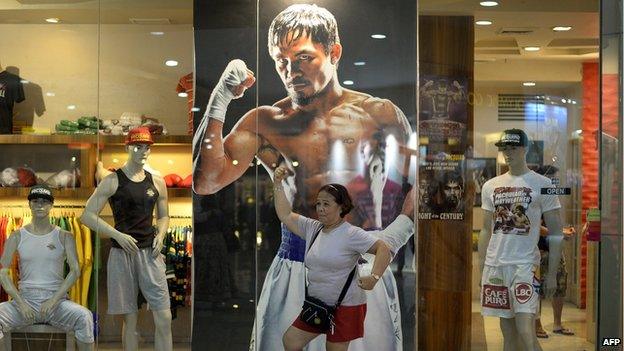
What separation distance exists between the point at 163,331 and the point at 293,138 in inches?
76.7

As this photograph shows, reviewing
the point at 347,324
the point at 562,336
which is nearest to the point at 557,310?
the point at 562,336

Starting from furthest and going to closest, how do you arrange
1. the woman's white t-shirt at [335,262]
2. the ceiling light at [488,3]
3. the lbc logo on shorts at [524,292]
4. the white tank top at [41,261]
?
the white tank top at [41,261] < the ceiling light at [488,3] < the lbc logo on shorts at [524,292] < the woman's white t-shirt at [335,262]

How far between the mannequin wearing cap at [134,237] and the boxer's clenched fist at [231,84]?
26.0 inches

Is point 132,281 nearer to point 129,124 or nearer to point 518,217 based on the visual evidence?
point 129,124

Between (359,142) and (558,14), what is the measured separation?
1895mm

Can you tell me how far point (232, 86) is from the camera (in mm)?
7844

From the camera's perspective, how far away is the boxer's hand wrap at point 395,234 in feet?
25.3

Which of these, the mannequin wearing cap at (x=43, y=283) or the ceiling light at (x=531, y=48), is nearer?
the ceiling light at (x=531, y=48)

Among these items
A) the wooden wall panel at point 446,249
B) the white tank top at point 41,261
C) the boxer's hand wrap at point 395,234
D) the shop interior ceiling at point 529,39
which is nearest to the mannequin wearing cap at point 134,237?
the white tank top at point 41,261

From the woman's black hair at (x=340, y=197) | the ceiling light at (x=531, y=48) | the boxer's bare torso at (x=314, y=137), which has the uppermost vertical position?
the ceiling light at (x=531, y=48)

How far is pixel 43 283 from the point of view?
7.89m

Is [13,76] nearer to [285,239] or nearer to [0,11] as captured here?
[0,11]

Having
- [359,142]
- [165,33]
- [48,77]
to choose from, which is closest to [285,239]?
[359,142]

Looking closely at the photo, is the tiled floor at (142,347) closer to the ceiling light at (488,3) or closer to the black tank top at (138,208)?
the black tank top at (138,208)
